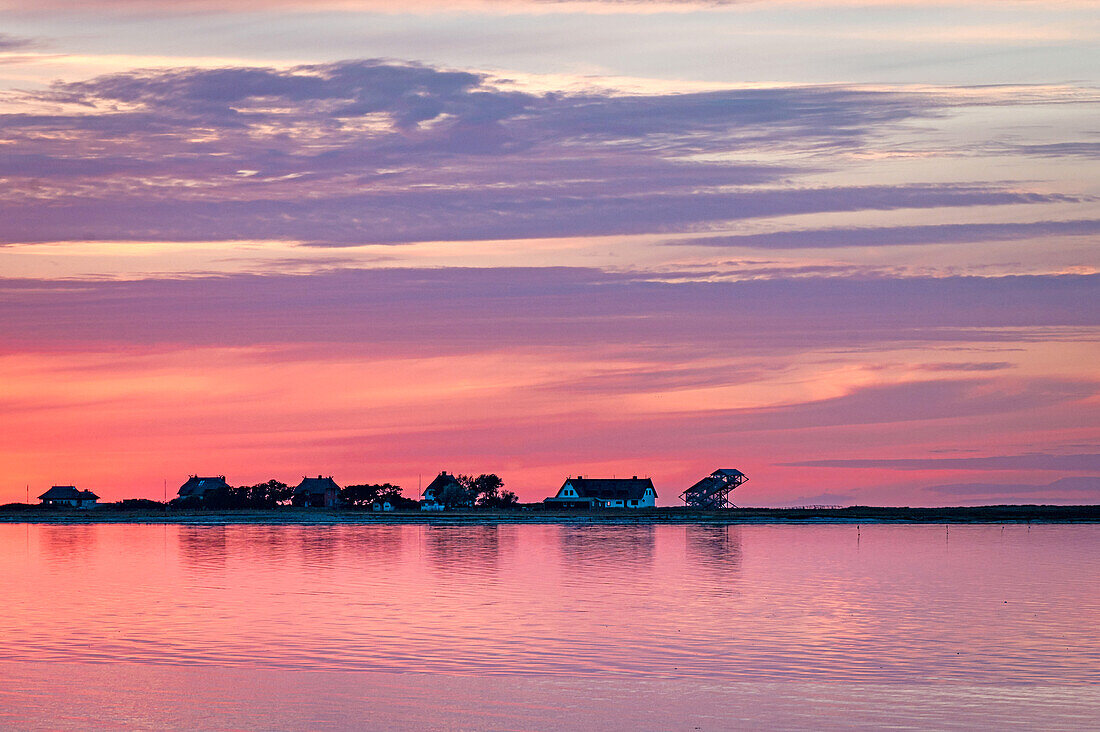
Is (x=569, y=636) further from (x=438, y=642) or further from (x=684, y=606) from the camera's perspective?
(x=684, y=606)

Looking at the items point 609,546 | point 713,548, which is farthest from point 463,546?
point 713,548

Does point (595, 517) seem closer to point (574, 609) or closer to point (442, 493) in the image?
point (442, 493)

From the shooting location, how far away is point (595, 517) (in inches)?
6201

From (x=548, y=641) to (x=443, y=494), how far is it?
5422 inches

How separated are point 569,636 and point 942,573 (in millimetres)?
37660

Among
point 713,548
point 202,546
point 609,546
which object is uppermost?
point 202,546

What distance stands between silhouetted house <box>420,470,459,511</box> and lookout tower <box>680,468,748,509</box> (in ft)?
105

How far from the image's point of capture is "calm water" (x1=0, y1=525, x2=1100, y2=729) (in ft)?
88.7

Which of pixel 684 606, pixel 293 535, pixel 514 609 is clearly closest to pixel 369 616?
pixel 514 609

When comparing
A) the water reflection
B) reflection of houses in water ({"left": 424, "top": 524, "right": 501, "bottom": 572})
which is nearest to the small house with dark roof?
reflection of houses in water ({"left": 424, "top": 524, "right": 501, "bottom": 572})

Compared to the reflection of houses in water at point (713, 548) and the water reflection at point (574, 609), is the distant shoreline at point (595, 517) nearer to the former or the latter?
the reflection of houses in water at point (713, 548)

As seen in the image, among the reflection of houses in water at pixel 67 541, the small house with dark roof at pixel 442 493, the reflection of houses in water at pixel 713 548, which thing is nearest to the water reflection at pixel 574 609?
the reflection of houses in water at pixel 713 548

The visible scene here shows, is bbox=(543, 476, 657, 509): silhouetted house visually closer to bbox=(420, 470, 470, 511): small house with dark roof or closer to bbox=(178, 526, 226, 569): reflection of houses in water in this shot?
bbox=(420, 470, 470, 511): small house with dark roof

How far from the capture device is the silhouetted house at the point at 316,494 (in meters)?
184
